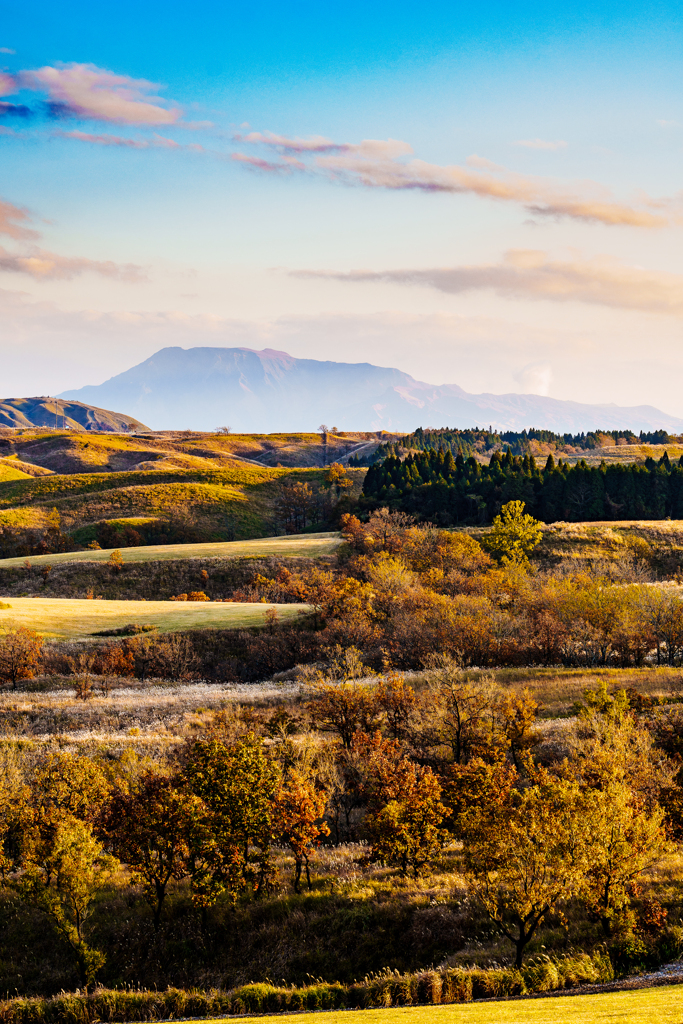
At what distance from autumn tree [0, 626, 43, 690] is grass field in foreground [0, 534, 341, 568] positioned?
47.2 meters

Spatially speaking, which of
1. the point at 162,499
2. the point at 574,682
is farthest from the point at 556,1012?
the point at 162,499

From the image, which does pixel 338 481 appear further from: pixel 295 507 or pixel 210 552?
pixel 210 552

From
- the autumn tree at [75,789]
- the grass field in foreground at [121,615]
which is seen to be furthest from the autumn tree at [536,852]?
the grass field in foreground at [121,615]

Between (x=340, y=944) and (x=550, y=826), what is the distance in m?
11.0

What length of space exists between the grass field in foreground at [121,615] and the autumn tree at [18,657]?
6654mm

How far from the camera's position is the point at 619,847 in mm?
19531

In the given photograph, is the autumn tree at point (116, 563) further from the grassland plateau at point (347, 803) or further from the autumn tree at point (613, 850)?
the autumn tree at point (613, 850)

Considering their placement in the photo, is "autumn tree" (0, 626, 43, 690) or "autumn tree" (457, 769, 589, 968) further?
"autumn tree" (0, 626, 43, 690)

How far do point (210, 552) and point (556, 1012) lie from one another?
341ft

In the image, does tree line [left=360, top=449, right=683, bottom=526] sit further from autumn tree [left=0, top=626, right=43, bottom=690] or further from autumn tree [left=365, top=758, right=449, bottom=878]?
autumn tree [left=365, top=758, right=449, bottom=878]

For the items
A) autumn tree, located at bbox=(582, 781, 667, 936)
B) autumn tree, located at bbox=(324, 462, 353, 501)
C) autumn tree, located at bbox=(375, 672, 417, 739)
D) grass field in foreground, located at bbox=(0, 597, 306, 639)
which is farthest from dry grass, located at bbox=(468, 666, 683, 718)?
autumn tree, located at bbox=(324, 462, 353, 501)

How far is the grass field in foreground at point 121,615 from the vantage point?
68375mm

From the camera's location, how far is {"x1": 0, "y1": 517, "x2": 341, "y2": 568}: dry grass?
106125mm

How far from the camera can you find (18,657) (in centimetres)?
5675
